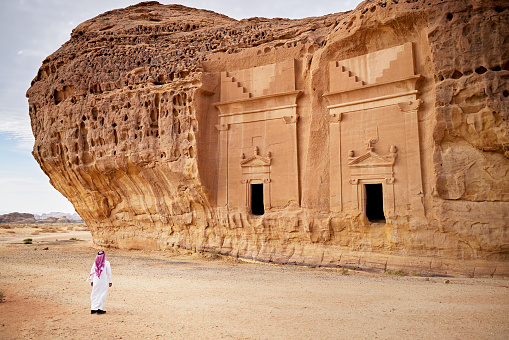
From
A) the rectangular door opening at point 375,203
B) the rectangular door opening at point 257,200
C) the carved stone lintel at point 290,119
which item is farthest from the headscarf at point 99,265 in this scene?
the rectangular door opening at point 375,203

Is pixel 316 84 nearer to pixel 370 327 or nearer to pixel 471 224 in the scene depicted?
pixel 471 224

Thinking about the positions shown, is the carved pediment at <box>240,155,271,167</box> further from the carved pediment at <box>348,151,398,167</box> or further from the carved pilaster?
the carved pilaster

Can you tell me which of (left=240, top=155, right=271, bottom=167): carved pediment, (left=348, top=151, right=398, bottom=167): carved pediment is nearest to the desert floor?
(left=348, top=151, right=398, bottom=167): carved pediment

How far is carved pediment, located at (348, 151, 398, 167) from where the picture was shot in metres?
13.0

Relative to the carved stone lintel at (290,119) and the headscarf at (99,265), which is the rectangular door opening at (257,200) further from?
the headscarf at (99,265)

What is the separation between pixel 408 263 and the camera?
12297mm

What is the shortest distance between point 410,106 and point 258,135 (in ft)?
19.7

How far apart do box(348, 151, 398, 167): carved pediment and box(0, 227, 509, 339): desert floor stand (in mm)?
3679

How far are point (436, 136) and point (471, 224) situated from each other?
110 inches

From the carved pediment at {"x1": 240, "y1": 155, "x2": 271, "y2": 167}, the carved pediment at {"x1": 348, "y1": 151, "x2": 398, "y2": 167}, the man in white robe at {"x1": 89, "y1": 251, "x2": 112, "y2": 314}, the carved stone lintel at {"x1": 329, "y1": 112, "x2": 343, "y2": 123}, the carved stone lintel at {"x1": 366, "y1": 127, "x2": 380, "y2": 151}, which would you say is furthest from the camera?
the carved pediment at {"x1": 240, "y1": 155, "x2": 271, "y2": 167}

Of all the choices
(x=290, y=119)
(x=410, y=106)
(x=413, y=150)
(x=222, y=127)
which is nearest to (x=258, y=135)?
(x=290, y=119)

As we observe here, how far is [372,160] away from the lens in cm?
1341

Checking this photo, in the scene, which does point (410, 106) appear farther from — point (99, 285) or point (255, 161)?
point (99, 285)

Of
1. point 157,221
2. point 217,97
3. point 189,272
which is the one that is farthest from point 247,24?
point 189,272
